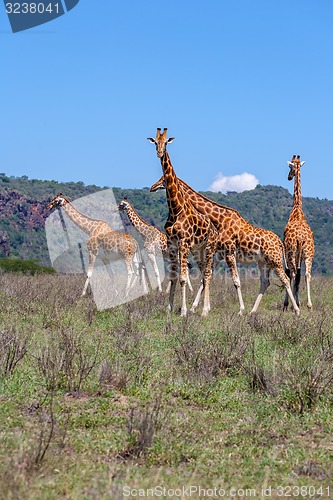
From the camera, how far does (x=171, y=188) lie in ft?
35.6

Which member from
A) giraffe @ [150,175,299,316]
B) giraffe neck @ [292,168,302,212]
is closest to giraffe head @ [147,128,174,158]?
giraffe @ [150,175,299,316]

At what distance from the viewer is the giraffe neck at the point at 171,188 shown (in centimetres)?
1076

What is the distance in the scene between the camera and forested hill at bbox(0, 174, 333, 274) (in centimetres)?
5741

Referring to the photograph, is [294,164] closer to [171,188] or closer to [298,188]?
[298,188]

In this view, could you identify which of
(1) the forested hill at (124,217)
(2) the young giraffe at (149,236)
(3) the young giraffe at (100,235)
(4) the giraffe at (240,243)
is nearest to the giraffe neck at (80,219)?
(3) the young giraffe at (100,235)

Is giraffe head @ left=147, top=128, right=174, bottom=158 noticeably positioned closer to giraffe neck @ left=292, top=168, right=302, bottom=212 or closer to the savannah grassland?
the savannah grassland

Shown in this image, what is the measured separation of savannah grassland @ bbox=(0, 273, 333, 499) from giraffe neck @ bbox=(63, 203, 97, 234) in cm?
691

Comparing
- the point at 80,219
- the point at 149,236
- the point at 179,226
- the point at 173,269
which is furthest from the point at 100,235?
the point at 179,226

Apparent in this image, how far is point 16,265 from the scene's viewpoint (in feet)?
88.9

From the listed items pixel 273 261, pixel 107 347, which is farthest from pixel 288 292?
pixel 107 347

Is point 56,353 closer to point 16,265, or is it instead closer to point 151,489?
point 151,489

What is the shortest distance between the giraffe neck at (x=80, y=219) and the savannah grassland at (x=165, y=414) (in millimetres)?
6912

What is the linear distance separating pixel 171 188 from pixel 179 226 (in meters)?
0.67

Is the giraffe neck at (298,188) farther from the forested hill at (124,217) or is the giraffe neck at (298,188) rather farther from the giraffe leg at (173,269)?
the forested hill at (124,217)
